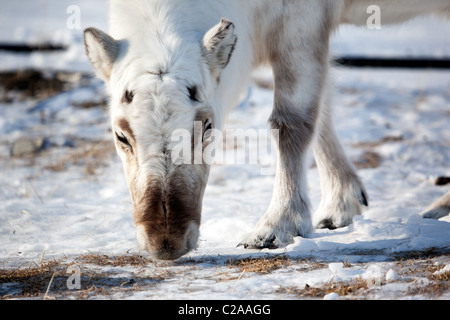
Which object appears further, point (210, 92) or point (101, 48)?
point (210, 92)

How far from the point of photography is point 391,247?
4.13m

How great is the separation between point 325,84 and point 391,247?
5.00 feet

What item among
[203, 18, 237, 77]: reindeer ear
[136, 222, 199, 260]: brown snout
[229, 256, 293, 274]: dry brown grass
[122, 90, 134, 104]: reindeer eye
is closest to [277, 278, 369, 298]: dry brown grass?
[229, 256, 293, 274]: dry brown grass

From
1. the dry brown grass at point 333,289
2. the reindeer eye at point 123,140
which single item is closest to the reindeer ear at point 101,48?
the reindeer eye at point 123,140

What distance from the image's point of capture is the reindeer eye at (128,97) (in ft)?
11.5

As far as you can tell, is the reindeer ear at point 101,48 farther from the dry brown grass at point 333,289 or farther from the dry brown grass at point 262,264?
the dry brown grass at point 333,289

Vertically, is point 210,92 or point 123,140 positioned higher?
point 210,92

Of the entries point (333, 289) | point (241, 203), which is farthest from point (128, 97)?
point (241, 203)

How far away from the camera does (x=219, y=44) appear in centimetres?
376

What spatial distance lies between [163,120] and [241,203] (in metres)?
2.46

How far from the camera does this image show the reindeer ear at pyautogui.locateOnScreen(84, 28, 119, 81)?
369cm

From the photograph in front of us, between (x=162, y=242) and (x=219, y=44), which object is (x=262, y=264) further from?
(x=219, y=44)

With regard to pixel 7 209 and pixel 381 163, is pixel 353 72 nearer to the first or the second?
pixel 381 163
